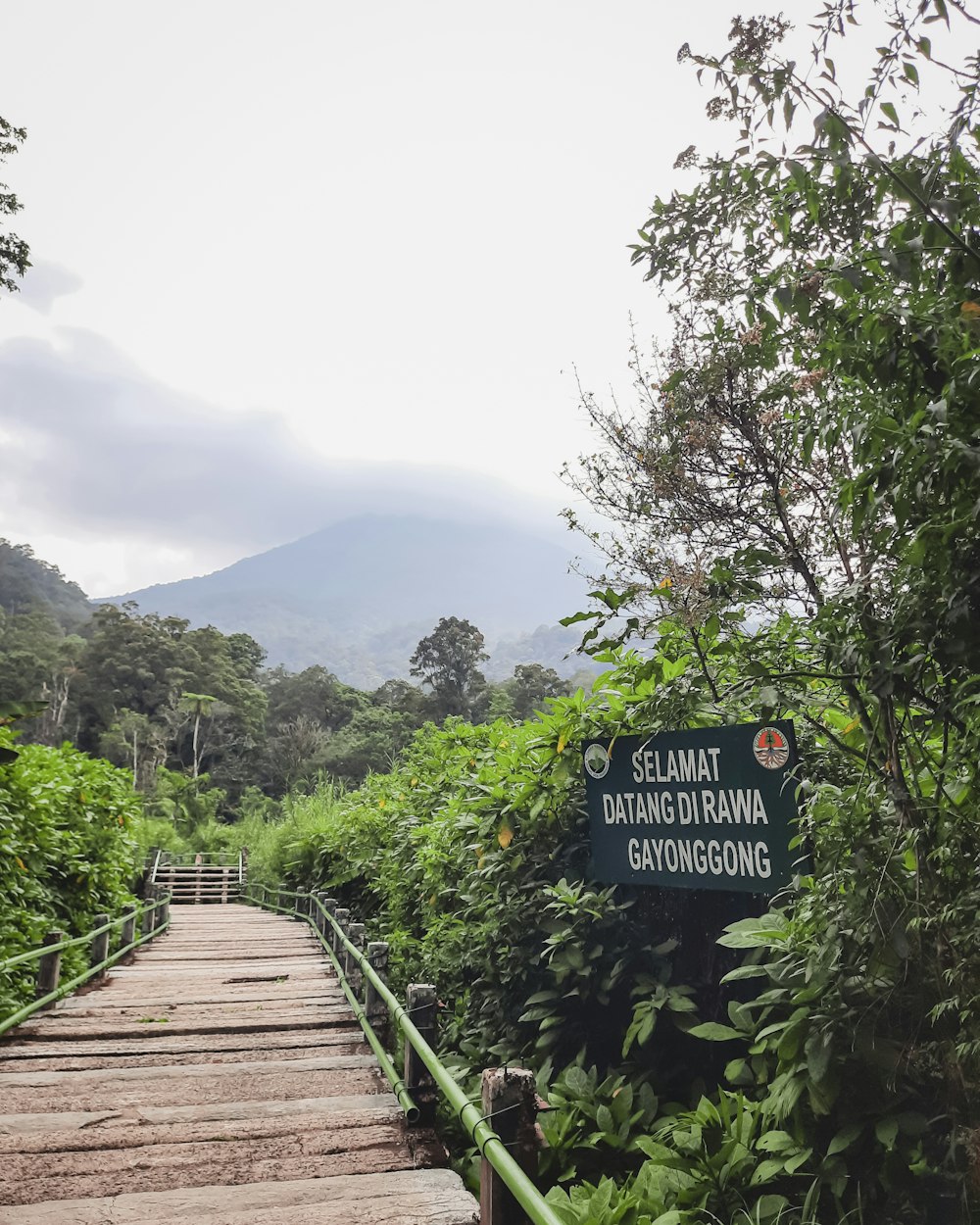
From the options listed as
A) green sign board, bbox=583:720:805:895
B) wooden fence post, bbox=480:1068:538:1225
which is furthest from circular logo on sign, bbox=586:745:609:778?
wooden fence post, bbox=480:1068:538:1225

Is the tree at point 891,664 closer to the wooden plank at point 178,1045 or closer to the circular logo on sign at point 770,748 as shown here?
the circular logo on sign at point 770,748

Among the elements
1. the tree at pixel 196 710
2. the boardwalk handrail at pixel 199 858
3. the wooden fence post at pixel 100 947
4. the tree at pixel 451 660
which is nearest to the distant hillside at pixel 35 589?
the tree at pixel 196 710

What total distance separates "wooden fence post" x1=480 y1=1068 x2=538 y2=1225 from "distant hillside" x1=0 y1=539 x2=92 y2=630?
6651 centimetres

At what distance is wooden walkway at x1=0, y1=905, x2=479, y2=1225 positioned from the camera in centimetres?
268

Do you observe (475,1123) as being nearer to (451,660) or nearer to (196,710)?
(451,660)

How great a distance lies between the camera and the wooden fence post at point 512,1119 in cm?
217

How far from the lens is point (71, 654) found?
4450 centimetres

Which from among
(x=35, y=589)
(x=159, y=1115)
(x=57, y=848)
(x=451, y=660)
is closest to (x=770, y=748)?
(x=159, y=1115)

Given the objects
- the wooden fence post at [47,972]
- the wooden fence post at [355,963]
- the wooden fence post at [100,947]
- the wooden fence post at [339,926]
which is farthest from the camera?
the wooden fence post at [100,947]

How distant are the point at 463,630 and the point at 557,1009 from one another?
114 feet

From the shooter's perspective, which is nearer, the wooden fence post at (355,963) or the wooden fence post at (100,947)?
the wooden fence post at (355,963)

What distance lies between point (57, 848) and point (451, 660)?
31749 mm

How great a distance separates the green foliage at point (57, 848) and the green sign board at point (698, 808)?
11.8ft

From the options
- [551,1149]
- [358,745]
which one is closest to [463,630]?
[358,745]
